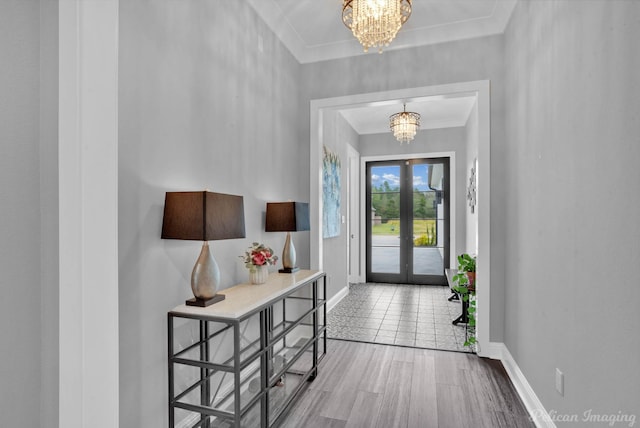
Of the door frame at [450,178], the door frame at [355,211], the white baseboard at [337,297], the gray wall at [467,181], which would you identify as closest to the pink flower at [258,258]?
the white baseboard at [337,297]

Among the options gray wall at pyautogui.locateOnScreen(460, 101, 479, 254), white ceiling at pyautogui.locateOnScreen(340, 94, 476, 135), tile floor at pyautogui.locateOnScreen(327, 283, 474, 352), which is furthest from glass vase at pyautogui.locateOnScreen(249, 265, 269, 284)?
gray wall at pyautogui.locateOnScreen(460, 101, 479, 254)

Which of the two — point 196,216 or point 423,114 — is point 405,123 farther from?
point 196,216

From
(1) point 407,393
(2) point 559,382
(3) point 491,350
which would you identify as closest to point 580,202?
(2) point 559,382

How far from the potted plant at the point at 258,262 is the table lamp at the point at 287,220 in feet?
1.31

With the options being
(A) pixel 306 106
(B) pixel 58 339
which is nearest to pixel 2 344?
(B) pixel 58 339

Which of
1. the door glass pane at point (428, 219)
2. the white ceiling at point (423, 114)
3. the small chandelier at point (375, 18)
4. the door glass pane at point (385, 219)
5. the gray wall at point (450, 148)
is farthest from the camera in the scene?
the door glass pane at point (385, 219)

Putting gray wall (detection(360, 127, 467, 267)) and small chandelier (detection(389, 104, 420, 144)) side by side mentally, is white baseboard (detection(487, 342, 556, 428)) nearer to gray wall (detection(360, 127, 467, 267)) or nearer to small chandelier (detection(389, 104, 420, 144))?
small chandelier (detection(389, 104, 420, 144))

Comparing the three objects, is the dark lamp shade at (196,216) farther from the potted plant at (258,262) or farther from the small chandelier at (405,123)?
the small chandelier at (405,123)

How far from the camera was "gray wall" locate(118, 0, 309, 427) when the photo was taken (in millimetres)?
1513

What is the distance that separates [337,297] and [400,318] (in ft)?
3.51

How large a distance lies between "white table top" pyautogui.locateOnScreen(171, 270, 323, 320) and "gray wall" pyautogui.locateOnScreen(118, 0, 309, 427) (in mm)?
152

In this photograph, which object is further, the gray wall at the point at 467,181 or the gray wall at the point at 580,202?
the gray wall at the point at 467,181

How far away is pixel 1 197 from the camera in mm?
1169

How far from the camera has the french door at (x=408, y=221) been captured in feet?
20.0
